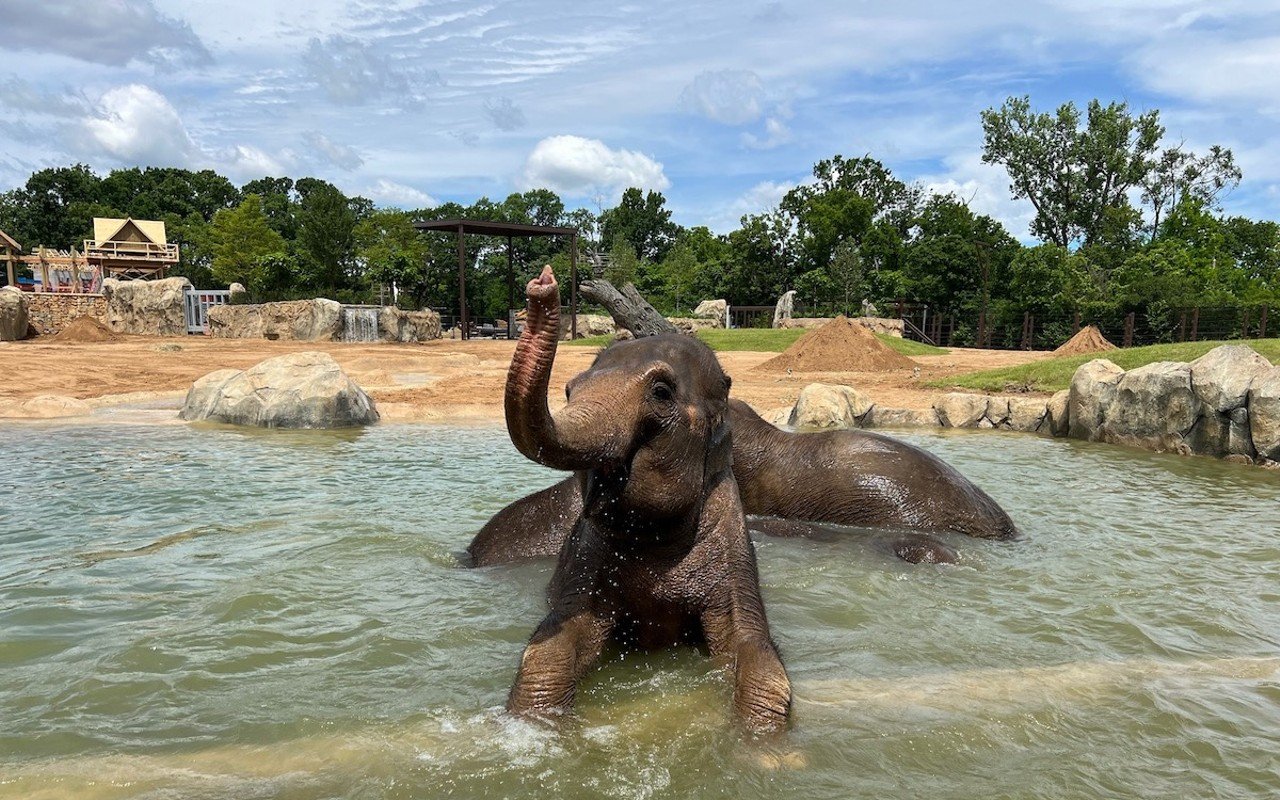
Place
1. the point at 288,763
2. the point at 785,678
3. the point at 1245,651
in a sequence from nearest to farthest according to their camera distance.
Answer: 1. the point at 288,763
2. the point at 785,678
3. the point at 1245,651

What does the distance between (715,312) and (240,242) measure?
102ft

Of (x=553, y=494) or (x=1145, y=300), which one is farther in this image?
(x=1145, y=300)

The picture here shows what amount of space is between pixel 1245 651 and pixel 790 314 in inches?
1488

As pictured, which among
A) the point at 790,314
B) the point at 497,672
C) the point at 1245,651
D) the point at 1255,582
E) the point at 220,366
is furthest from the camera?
the point at 790,314

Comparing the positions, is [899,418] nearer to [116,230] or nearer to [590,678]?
[590,678]

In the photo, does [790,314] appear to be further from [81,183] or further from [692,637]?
[81,183]

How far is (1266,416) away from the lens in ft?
32.0

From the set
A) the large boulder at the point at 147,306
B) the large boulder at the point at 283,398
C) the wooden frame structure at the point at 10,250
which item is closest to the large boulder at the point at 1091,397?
A: the large boulder at the point at 283,398

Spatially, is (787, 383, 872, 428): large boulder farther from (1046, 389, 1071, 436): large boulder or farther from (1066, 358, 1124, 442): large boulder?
(1066, 358, 1124, 442): large boulder

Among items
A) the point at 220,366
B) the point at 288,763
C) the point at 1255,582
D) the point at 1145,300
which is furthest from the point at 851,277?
the point at 288,763

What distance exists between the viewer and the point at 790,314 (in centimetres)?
4138

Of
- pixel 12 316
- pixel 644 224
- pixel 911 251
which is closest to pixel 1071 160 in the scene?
pixel 911 251

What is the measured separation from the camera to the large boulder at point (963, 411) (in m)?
13.4

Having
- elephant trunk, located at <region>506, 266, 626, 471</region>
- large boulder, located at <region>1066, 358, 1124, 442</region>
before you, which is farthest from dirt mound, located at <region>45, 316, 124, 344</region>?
elephant trunk, located at <region>506, 266, 626, 471</region>
